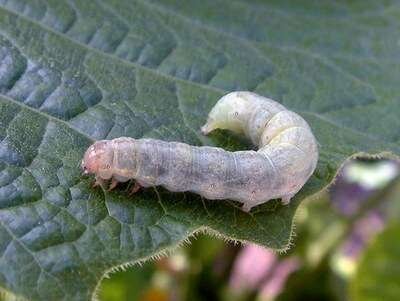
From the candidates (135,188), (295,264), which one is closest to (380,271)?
(295,264)

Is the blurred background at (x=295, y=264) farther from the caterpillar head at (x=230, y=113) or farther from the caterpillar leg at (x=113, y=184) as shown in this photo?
the caterpillar leg at (x=113, y=184)

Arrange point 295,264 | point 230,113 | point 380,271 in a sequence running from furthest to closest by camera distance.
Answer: point 295,264, point 380,271, point 230,113

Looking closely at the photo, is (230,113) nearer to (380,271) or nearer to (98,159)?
(98,159)

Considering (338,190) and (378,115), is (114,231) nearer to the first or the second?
(378,115)

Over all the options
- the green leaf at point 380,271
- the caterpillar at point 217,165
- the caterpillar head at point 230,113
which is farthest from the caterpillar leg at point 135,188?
the green leaf at point 380,271

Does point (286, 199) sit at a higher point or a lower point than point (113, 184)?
lower
